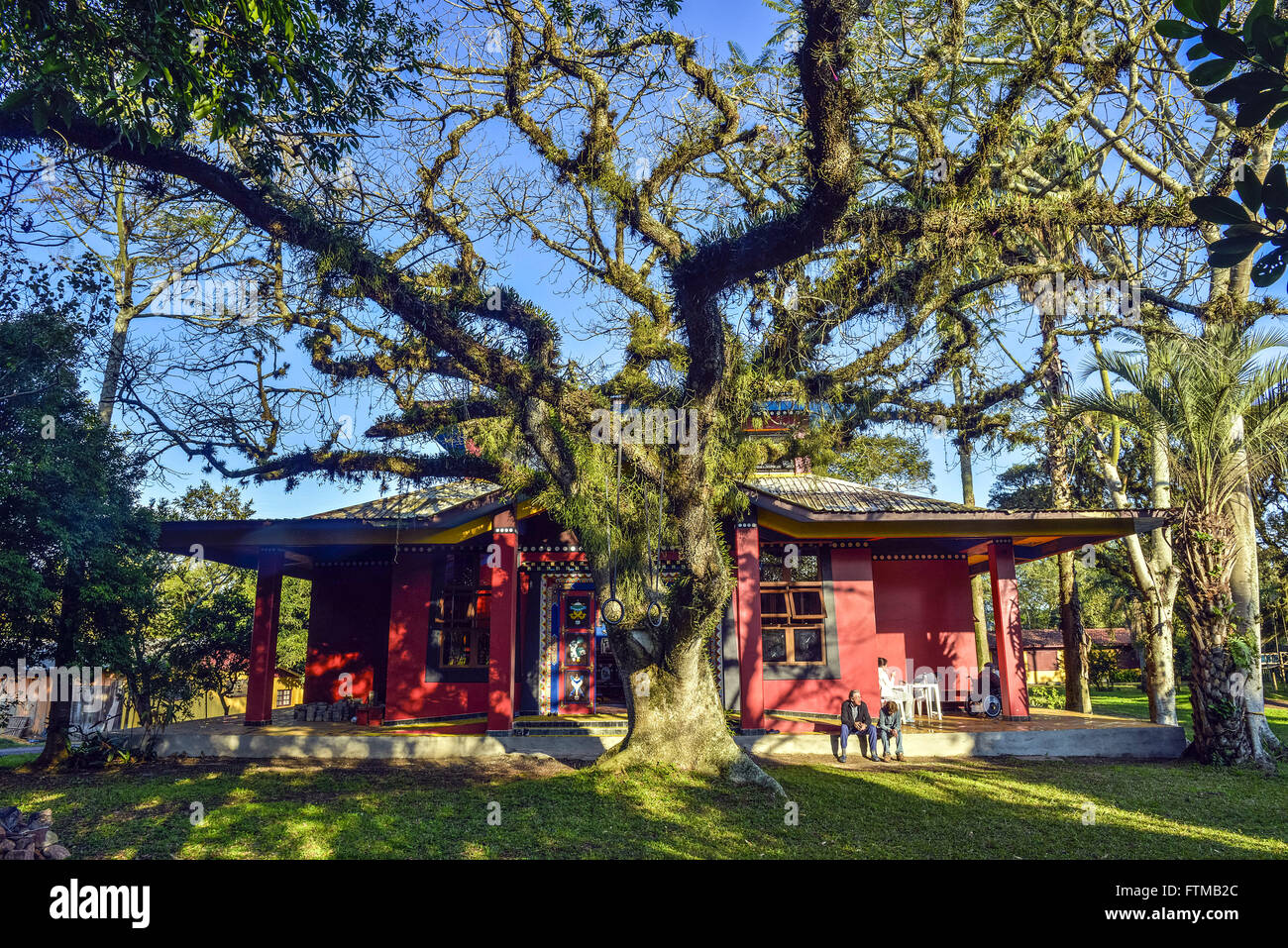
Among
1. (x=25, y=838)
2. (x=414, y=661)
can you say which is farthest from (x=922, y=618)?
(x=25, y=838)

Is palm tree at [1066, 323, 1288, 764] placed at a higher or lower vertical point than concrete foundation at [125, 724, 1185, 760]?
higher

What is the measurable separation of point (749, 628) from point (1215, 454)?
24.7ft

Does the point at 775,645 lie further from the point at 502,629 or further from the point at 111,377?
the point at 111,377

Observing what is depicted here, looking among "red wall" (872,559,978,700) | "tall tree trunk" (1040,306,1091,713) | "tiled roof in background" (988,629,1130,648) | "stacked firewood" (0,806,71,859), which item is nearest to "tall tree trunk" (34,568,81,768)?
"stacked firewood" (0,806,71,859)

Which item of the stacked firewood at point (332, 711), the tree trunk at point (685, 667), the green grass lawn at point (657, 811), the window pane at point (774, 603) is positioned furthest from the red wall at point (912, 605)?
the stacked firewood at point (332, 711)

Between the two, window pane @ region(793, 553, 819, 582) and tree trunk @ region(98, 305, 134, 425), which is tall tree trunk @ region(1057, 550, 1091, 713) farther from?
tree trunk @ region(98, 305, 134, 425)

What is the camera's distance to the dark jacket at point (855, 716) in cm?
1144

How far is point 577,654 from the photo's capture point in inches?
596

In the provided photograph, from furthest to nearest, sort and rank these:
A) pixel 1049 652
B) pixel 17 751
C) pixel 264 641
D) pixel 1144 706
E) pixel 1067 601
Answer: pixel 1049 652, pixel 1144 706, pixel 17 751, pixel 1067 601, pixel 264 641

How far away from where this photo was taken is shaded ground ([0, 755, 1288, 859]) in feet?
20.7

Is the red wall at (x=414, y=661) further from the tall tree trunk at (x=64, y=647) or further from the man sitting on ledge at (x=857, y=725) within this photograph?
the man sitting on ledge at (x=857, y=725)

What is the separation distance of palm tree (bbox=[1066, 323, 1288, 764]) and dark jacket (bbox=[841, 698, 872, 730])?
476 cm
